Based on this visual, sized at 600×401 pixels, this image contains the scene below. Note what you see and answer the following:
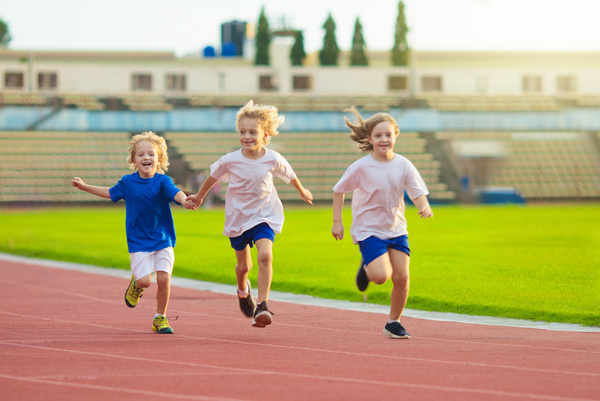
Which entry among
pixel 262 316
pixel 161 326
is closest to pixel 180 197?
pixel 161 326

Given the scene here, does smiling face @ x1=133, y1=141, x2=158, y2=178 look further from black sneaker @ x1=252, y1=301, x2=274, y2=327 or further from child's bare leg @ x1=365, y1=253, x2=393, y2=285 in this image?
child's bare leg @ x1=365, y1=253, x2=393, y2=285

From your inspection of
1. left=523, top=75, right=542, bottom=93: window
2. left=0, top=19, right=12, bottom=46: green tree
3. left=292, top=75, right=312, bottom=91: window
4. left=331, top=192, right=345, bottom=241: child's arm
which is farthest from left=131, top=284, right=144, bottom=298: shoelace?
left=0, top=19, right=12, bottom=46: green tree

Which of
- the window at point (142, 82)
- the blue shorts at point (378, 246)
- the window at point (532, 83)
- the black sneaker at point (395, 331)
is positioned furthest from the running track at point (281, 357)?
the window at point (532, 83)

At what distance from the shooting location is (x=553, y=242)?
2006 centimetres

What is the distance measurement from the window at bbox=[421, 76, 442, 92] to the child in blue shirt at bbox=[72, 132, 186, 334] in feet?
190

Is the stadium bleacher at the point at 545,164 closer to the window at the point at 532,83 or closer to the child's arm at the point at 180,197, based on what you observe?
the window at the point at 532,83

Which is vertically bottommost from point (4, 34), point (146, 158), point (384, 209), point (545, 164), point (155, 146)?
point (545, 164)

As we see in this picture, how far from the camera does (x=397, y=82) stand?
6625cm

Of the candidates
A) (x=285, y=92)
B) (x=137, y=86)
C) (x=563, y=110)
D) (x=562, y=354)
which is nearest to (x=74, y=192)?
(x=137, y=86)

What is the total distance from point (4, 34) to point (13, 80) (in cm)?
3263

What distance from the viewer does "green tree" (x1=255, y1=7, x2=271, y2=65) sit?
69.2 metres

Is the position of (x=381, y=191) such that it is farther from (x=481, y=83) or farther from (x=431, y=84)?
(x=481, y=83)

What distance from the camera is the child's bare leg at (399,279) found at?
796cm

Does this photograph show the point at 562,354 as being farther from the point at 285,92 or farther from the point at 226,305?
the point at 285,92
